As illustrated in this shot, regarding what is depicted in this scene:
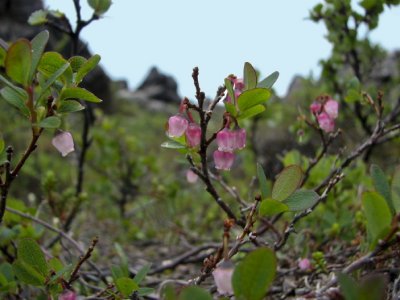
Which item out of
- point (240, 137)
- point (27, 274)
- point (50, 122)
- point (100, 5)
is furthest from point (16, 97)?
point (100, 5)

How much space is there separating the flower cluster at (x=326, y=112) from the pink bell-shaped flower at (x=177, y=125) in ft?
1.48

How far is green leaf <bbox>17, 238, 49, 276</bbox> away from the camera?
730mm

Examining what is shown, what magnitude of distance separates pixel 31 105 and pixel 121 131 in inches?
89.3

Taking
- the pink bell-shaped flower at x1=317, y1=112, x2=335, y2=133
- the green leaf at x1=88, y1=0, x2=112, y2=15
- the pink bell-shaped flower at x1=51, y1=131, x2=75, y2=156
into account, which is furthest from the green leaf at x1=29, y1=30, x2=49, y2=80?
the pink bell-shaped flower at x1=317, y1=112, x2=335, y2=133

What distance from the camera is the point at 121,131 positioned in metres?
2.96

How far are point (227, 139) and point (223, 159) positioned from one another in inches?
3.3

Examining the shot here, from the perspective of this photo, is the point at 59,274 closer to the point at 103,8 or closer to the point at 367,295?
the point at 367,295

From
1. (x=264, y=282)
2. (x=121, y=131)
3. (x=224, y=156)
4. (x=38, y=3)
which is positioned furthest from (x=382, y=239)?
(x=38, y=3)

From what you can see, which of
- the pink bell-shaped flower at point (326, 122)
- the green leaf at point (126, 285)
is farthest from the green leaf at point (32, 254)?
the pink bell-shaped flower at point (326, 122)

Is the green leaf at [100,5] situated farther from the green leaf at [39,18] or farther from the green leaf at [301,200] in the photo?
the green leaf at [301,200]

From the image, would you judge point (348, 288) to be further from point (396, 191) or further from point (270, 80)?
point (270, 80)

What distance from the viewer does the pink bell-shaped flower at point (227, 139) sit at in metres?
0.86

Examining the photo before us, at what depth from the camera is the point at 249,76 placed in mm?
770

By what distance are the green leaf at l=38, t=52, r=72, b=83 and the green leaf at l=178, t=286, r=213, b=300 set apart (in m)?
0.41
